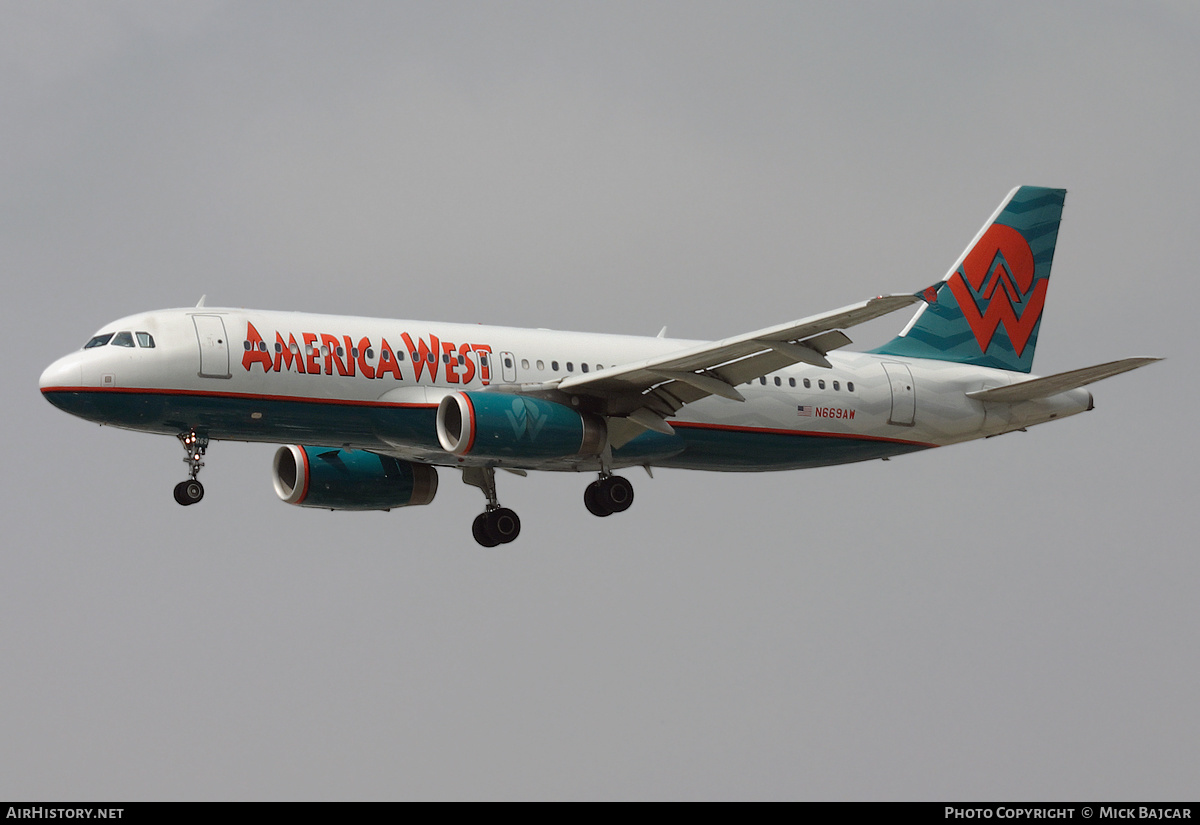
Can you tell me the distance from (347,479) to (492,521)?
4.06m

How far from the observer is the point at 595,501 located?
42.0m

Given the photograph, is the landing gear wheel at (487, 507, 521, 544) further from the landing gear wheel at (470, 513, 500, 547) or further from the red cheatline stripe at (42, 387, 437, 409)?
the red cheatline stripe at (42, 387, 437, 409)

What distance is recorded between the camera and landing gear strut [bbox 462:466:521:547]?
44.0 metres

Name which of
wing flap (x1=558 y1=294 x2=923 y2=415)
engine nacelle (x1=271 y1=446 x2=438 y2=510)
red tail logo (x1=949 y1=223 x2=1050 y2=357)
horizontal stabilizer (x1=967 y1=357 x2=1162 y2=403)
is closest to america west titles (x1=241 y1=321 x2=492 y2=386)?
wing flap (x1=558 y1=294 x2=923 y2=415)

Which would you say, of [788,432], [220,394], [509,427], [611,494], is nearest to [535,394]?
[509,427]

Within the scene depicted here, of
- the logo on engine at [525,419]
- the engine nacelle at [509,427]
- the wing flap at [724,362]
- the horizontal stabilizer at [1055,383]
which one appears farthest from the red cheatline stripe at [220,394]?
the horizontal stabilizer at [1055,383]

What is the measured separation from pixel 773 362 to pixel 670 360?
2365mm

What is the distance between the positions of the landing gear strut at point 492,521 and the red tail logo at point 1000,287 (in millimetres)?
13737

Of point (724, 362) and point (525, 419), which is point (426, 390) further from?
point (724, 362)

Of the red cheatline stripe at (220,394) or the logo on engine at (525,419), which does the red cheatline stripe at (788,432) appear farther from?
the red cheatline stripe at (220,394)

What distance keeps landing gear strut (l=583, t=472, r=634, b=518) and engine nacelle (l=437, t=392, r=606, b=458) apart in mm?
2288

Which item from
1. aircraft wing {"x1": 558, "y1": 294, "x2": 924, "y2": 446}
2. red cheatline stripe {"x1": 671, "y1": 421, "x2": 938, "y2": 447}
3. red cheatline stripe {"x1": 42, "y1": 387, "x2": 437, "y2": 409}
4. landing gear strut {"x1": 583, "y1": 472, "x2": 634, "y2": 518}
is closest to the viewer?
aircraft wing {"x1": 558, "y1": 294, "x2": 924, "y2": 446}

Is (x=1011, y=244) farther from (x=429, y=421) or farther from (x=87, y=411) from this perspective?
(x=87, y=411)

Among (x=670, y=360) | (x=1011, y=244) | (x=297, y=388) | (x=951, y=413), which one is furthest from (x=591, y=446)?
(x=1011, y=244)
